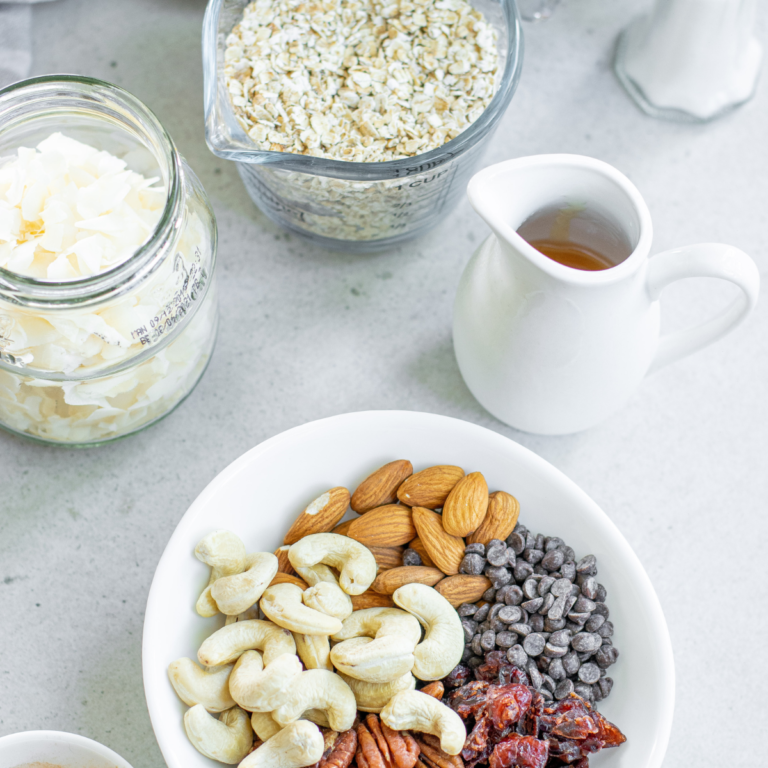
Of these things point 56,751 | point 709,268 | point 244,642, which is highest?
point 709,268

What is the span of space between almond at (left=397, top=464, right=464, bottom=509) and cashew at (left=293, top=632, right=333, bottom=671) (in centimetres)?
13

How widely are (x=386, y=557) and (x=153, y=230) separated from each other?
30cm

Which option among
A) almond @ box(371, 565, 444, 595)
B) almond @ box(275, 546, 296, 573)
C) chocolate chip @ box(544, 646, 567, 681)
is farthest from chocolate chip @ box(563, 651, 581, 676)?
almond @ box(275, 546, 296, 573)

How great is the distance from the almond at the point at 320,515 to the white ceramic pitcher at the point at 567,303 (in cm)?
16

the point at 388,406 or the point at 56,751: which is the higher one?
the point at 388,406

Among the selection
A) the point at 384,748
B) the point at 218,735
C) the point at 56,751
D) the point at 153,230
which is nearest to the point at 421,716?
the point at 384,748

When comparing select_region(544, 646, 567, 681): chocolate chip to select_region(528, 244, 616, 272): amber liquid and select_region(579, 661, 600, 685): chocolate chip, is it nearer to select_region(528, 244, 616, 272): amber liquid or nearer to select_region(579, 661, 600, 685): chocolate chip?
select_region(579, 661, 600, 685): chocolate chip

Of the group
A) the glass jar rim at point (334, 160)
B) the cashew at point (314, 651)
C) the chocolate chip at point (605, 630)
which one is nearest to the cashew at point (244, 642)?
the cashew at point (314, 651)

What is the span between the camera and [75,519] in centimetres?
70

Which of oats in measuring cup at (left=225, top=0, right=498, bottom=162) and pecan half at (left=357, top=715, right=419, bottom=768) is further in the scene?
oats in measuring cup at (left=225, top=0, right=498, bottom=162)

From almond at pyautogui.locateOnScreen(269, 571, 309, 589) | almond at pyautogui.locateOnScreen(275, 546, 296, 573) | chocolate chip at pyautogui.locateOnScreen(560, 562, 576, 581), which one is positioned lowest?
almond at pyautogui.locateOnScreen(275, 546, 296, 573)

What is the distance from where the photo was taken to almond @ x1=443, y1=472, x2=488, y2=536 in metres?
0.61

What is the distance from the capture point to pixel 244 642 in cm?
57

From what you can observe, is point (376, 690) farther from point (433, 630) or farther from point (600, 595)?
point (600, 595)
